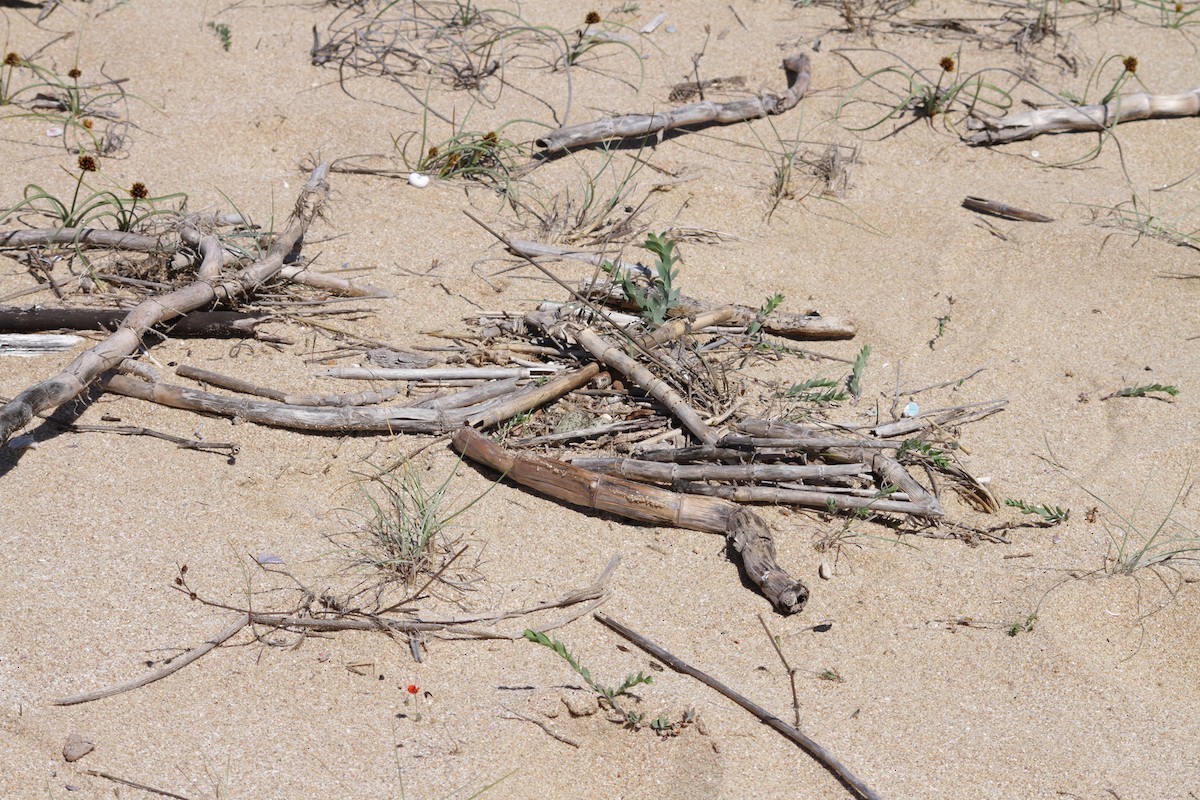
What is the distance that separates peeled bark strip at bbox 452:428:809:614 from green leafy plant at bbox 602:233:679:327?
2.25ft

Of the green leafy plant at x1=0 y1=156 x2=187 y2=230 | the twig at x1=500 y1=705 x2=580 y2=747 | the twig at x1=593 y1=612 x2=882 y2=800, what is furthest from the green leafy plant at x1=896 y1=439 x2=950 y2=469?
the green leafy plant at x1=0 y1=156 x2=187 y2=230

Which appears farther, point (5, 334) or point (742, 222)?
point (742, 222)

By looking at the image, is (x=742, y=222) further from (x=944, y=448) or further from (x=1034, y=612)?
(x=1034, y=612)

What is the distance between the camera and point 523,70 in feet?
15.9

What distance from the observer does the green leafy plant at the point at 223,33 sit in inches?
186

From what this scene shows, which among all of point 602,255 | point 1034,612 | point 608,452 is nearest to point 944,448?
point 1034,612

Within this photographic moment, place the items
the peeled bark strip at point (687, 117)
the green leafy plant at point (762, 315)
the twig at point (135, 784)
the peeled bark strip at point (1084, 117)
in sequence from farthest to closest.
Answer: the peeled bark strip at point (1084, 117) → the peeled bark strip at point (687, 117) → the green leafy plant at point (762, 315) → the twig at point (135, 784)

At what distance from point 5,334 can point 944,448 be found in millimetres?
2917

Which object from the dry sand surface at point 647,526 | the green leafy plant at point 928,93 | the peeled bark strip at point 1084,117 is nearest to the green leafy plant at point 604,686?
the dry sand surface at point 647,526

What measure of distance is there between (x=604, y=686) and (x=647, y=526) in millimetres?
575

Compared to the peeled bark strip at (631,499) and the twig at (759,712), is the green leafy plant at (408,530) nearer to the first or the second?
the peeled bark strip at (631,499)

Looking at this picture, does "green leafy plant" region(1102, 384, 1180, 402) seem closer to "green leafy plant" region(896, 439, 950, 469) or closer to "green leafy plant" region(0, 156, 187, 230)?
"green leafy plant" region(896, 439, 950, 469)

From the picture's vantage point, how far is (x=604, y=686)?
7.93ft

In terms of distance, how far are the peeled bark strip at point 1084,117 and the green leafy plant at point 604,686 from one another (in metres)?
3.26
